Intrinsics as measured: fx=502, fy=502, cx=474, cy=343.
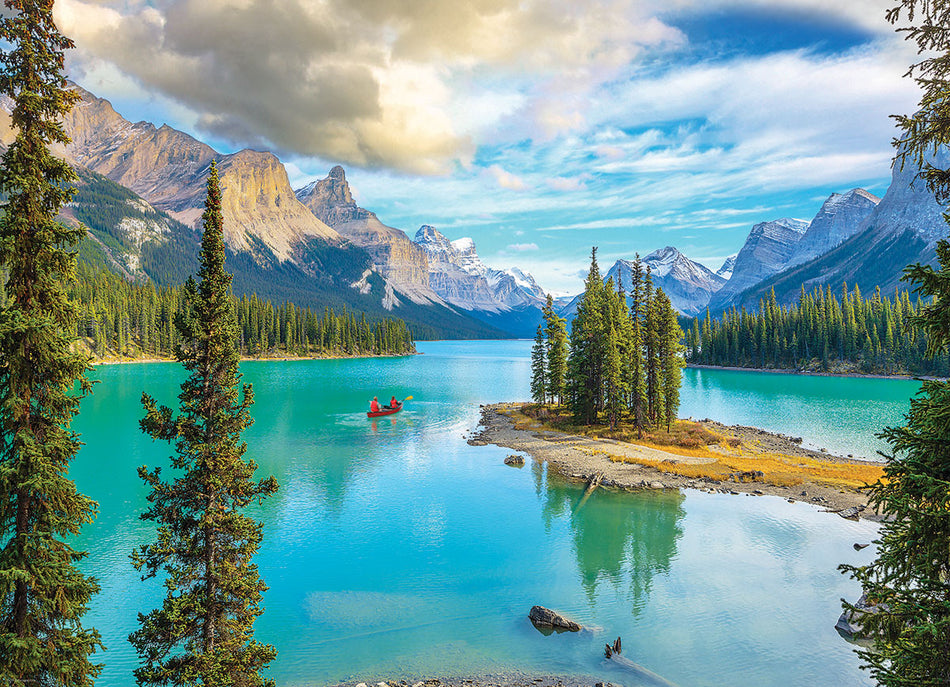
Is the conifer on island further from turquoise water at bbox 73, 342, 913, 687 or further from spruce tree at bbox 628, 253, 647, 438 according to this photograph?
turquoise water at bbox 73, 342, 913, 687

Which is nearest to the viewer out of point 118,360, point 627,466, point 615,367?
point 627,466

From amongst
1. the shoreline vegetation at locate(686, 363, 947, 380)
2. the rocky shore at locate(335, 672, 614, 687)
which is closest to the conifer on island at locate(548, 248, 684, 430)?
the rocky shore at locate(335, 672, 614, 687)

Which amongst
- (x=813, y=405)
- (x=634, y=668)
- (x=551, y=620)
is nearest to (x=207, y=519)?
(x=551, y=620)

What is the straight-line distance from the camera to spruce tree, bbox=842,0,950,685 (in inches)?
389

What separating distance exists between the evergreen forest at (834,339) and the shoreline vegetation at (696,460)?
10275 centimetres

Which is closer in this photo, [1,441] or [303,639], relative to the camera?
[1,441]

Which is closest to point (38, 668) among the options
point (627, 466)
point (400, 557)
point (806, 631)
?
point (400, 557)

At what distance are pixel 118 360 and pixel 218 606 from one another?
587ft

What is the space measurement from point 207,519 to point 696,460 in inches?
2048

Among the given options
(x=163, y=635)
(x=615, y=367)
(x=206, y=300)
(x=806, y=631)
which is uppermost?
(x=206, y=300)

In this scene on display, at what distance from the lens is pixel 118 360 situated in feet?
523

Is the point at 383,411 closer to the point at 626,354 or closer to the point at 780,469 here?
the point at 626,354

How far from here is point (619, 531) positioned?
37531 millimetres

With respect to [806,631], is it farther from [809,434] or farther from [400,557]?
[809,434]
